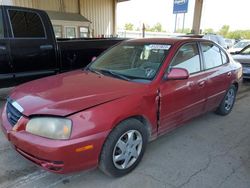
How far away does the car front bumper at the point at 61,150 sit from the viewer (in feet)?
6.79

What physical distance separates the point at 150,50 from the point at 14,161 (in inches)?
90.1

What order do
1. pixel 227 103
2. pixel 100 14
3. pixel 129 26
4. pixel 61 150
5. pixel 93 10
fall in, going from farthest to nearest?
1. pixel 129 26
2. pixel 100 14
3. pixel 93 10
4. pixel 227 103
5. pixel 61 150

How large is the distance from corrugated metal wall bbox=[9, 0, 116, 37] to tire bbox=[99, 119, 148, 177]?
1759cm

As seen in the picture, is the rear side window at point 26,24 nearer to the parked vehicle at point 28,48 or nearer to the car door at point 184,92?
the parked vehicle at point 28,48

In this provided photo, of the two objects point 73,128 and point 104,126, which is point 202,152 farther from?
point 73,128

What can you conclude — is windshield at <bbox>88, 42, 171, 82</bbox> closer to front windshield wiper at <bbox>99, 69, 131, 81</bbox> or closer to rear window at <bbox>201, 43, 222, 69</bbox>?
front windshield wiper at <bbox>99, 69, 131, 81</bbox>

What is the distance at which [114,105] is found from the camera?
7.72ft

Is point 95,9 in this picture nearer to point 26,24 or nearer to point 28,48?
point 26,24

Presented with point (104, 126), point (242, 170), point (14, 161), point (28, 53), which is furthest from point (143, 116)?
point (28, 53)

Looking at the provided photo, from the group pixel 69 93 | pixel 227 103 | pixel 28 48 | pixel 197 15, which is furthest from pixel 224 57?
pixel 197 15

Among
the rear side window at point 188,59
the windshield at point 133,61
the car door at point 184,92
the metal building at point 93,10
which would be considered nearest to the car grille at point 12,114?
the windshield at point 133,61

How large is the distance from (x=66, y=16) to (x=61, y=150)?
17574 mm

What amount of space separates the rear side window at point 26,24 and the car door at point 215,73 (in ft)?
10.6

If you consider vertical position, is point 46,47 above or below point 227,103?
above
